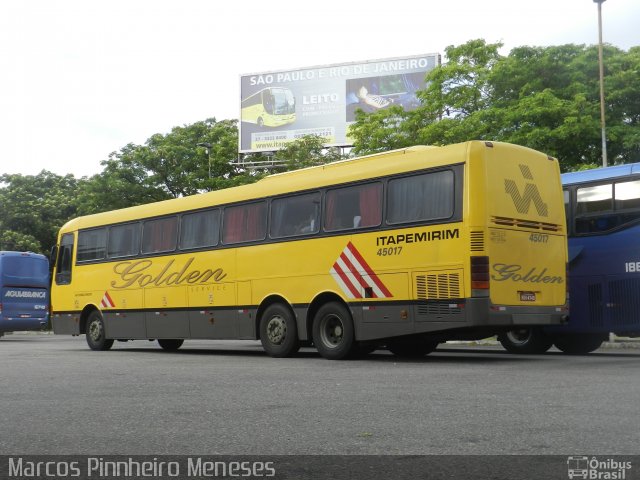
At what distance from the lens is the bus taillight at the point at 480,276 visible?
12.6m

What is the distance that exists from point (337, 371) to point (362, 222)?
3.21 meters

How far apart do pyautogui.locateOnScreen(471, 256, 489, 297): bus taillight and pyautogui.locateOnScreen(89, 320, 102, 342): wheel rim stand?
431 inches

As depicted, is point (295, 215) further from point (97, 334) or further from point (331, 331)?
point (97, 334)

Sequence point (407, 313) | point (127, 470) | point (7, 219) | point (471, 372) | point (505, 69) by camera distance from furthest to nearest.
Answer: point (7, 219), point (505, 69), point (407, 313), point (471, 372), point (127, 470)

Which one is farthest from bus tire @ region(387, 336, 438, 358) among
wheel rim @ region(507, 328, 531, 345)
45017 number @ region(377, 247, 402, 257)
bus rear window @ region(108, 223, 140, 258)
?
bus rear window @ region(108, 223, 140, 258)

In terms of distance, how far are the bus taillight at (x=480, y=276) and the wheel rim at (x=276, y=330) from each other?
4.26m

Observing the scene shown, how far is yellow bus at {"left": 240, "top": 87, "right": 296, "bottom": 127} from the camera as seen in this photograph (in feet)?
165

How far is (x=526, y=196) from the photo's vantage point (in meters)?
13.6

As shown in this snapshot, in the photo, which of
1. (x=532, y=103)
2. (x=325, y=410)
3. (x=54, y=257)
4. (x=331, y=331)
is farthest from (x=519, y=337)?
(x=532, y=103)

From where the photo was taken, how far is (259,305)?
1631cm

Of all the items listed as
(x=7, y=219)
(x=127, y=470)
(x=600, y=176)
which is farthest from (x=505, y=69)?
(x=7, y=219)

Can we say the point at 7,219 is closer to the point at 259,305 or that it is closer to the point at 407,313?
the point at 259,305

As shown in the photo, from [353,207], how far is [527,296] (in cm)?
326

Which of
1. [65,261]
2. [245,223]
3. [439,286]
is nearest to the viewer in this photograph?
[439,286]
